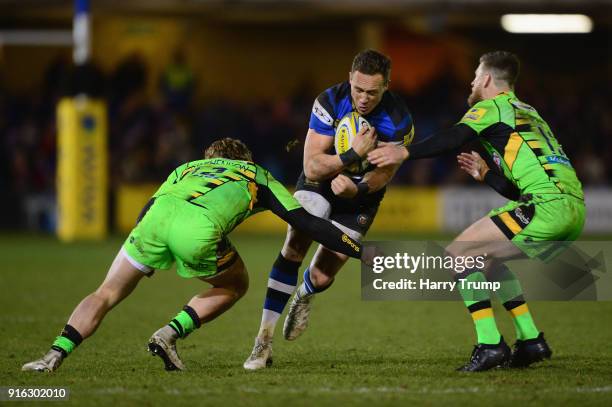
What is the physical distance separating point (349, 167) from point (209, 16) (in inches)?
649

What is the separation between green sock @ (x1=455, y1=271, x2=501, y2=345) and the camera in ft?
21.6

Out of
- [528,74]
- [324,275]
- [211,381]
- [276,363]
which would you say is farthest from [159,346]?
[528,74]

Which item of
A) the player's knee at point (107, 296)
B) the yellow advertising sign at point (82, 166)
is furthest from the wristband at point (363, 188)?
the yellow advertising sign at point (82, 166)

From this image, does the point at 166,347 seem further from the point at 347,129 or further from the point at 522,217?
the point at 522,217

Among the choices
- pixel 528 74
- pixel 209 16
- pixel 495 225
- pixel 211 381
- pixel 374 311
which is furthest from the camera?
pixel 528 74

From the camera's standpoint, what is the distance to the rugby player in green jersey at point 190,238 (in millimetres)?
6227

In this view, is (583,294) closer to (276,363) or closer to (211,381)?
(276,363)

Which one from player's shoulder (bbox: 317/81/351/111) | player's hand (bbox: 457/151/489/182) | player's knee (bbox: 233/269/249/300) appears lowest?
player's knee (bbox: 233/269/249/300)

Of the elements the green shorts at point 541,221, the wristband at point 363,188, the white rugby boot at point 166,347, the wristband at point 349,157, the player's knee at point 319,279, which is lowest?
the white rugby boot at point 166,347

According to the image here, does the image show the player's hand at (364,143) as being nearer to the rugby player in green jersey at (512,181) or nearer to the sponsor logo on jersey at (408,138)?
the rugby player in green jersey at (512,181)

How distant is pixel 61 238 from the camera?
1894 cm

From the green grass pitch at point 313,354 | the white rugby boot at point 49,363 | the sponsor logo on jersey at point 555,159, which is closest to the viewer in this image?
the green grass pitch at point 313,354

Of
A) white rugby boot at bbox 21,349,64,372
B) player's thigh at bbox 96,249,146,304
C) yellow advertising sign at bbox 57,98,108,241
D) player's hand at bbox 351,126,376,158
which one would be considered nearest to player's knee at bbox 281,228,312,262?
player's hand at bbox 351,126,376,158

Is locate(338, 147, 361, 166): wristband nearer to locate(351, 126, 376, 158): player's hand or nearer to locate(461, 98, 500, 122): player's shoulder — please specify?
locate(351, 126, 376, 158): player's hand
